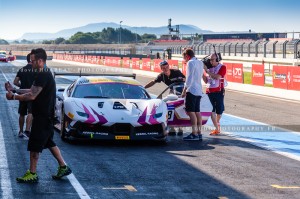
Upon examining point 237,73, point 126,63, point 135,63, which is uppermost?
point 237,73

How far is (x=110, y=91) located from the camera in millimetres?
13953

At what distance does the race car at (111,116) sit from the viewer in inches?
500

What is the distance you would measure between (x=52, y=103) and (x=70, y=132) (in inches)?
138

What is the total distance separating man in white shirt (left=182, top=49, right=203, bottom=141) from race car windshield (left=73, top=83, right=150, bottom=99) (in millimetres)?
878

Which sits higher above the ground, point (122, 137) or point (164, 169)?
point (122, 137)

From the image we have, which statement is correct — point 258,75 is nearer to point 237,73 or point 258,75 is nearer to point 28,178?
point 237,73

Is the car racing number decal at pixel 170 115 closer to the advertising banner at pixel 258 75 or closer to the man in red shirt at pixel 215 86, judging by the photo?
the man in red shirt at pixel 215 86

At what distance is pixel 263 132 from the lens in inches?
627

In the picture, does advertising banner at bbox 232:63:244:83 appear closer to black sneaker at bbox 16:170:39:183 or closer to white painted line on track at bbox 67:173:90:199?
white painted line on track at bbox 67:173:90:199

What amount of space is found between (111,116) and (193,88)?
1845mm

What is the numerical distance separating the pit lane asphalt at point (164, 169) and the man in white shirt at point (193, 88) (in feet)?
1.83

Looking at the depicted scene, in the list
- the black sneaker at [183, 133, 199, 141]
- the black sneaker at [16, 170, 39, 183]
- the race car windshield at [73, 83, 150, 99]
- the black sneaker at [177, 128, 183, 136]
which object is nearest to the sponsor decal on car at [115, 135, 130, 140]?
the race car windshield at [73, 83, 150, 99]

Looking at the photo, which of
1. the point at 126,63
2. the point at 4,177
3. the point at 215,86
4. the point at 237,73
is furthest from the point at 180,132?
the point at 126,63

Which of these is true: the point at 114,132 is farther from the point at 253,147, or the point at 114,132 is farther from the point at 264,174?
the point at 264,174
